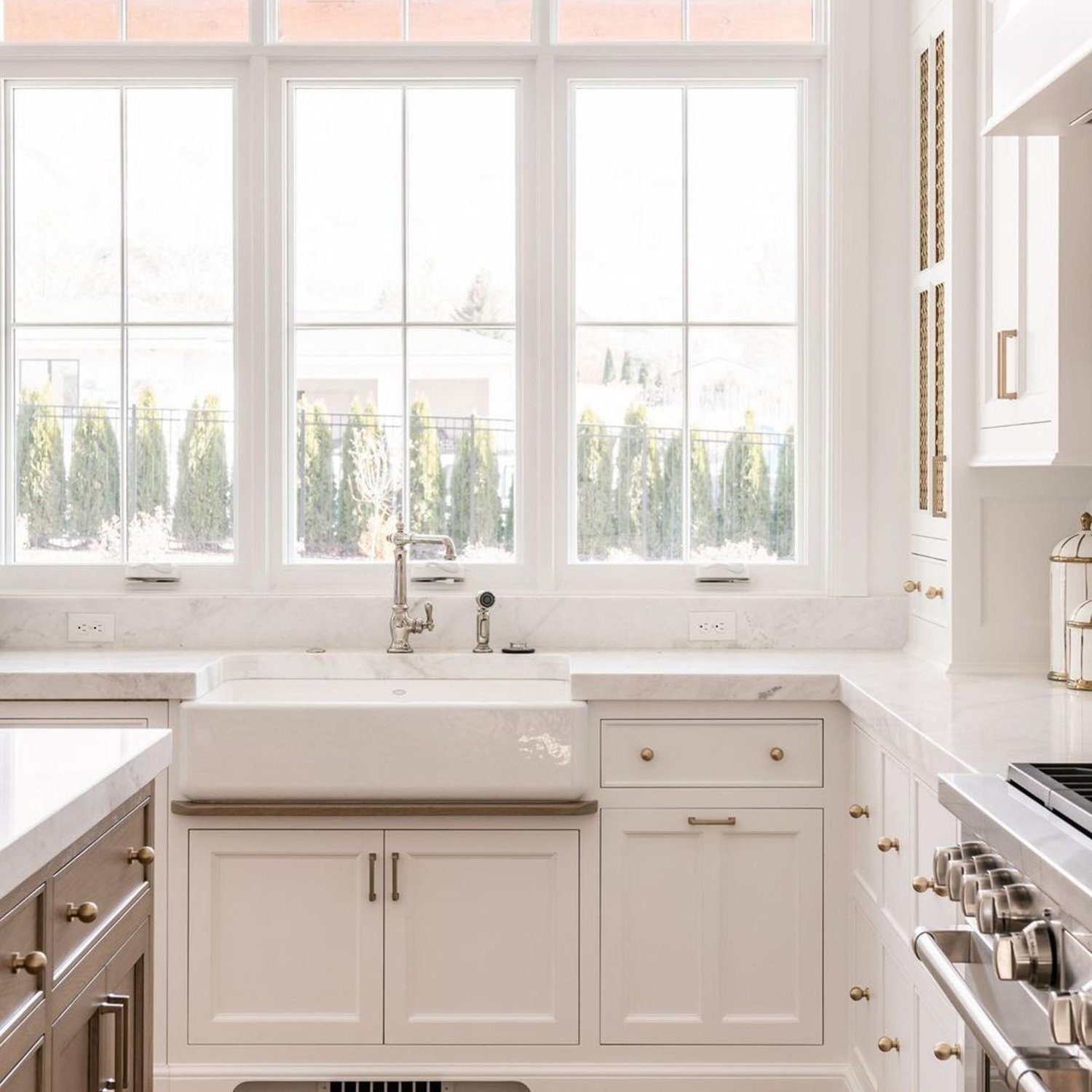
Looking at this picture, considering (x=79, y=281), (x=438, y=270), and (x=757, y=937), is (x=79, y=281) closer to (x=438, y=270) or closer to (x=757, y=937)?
(x=438, y=270)

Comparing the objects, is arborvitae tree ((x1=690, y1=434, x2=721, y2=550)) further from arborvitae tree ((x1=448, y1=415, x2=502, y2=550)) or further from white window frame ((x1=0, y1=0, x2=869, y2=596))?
arborvitae tree ((x1=448, y1=415, x2=502, y2=550))

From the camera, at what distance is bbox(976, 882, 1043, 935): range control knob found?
145cm

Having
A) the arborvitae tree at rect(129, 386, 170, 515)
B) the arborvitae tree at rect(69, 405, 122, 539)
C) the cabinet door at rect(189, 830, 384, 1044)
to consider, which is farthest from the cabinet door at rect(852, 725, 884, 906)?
the arborvitae tree at rect(69, 405, 122, 539)

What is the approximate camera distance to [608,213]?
3.46m

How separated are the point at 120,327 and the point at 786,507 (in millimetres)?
1781

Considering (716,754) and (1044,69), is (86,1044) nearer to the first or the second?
(716,754)

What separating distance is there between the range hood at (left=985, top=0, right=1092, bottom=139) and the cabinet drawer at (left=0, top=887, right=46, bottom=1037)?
1517mm

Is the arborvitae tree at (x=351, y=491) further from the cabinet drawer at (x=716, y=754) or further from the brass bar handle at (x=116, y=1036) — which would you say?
the brass bar handle at (x=116, y=1036)

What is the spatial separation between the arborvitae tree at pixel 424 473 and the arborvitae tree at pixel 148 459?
2.08 feet

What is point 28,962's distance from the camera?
1408mm

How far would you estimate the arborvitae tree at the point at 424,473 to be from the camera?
3473mm

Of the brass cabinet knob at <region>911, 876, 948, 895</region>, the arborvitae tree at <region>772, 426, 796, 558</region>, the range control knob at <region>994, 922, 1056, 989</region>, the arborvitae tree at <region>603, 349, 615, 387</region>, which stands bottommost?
the brass cabinet knob at <region>911, 876, 948, 895</region>

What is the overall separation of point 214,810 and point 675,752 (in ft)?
3.19

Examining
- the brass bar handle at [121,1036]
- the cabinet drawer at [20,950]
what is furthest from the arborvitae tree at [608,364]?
the cabinet drawer at [20,950]
